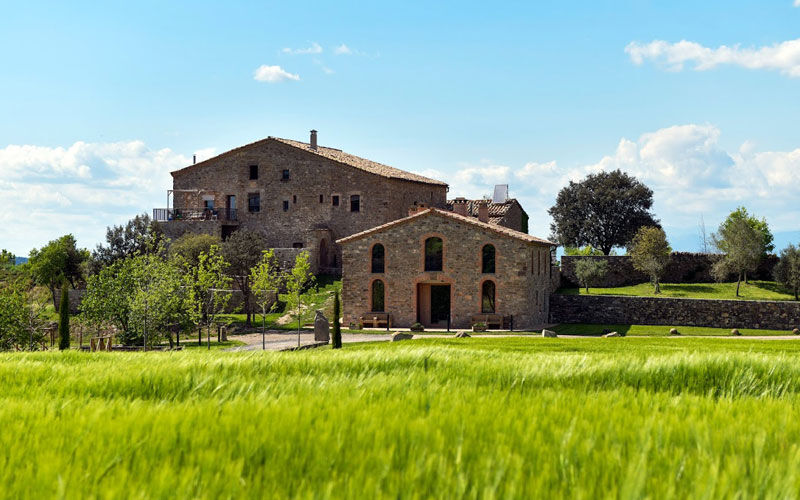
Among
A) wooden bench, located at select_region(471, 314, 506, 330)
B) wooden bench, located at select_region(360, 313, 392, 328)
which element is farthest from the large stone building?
wooden bench, located at select_region(471, 314, 506, 330)

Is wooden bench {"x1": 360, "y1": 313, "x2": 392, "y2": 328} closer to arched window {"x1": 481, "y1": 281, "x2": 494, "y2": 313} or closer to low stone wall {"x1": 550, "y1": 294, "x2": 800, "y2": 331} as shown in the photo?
arched window {"x1": 481, "y1": 281, "x2": 494, "y2": 313}

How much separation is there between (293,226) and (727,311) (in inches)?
1377

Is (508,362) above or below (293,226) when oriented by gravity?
below

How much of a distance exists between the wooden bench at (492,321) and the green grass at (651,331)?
3.34 metres

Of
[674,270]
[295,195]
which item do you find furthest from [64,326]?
[674,270]

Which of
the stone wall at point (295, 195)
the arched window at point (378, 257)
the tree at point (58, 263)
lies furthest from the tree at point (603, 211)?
the tree at point (58, 263)

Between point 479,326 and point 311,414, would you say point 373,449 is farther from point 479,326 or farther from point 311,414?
point 479,326

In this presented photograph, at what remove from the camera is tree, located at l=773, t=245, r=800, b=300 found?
175 feet

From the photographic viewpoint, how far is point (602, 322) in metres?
45.5

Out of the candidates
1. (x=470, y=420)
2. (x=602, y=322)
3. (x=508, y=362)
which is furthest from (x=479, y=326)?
(x=470, y=420)

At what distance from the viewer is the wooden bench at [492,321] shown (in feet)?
127

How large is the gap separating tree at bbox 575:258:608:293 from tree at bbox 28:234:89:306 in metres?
43.3

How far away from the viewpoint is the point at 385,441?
320 cm

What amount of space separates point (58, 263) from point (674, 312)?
2014 inches
